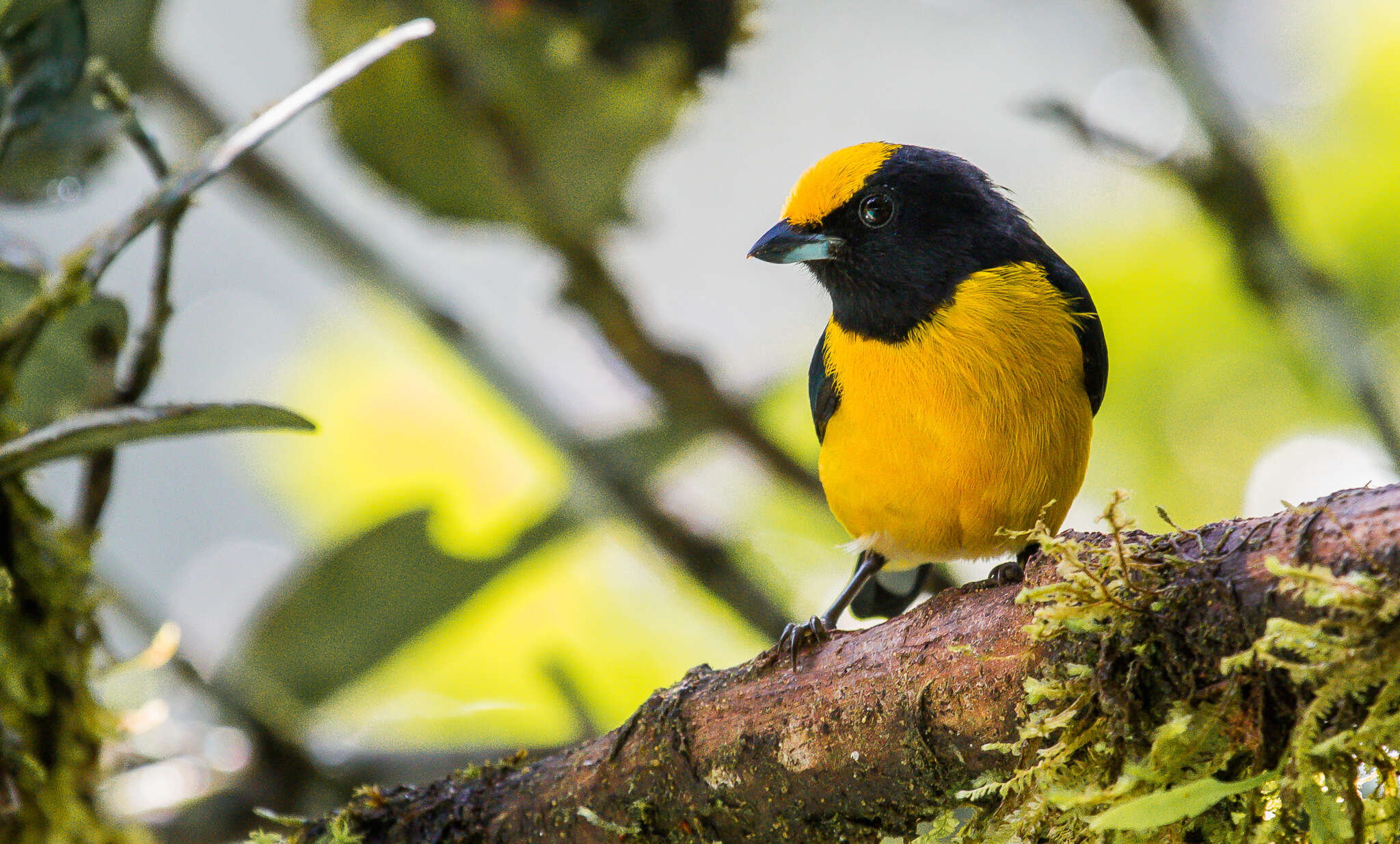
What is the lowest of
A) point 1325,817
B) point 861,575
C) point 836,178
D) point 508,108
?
point 1325,817

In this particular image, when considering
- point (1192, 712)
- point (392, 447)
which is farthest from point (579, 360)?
point (1192, 712)

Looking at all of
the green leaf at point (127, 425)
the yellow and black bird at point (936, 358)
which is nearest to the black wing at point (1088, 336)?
the yellow and black bird at point (936, 358)

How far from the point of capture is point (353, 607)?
90.0 inches

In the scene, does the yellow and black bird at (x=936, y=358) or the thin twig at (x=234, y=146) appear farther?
the yellow and black bird at (x=936, y=358)

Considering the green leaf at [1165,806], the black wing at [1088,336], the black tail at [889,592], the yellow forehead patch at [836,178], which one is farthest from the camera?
the black tail at [889,592]

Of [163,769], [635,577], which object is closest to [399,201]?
[163,769]

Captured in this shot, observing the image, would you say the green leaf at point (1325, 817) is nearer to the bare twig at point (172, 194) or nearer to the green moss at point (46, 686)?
the bare twig at point (172, 194)

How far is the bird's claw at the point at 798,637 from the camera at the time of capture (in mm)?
1267

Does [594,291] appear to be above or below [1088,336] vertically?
above

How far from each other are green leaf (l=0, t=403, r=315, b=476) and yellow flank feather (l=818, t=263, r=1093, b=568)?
84 cm

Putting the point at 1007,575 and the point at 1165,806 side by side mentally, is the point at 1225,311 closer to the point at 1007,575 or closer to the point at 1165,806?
the point at 1007,575

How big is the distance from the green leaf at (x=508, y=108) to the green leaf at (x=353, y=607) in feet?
2.22

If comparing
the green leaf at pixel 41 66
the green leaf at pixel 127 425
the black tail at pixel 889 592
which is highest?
the green leaf at pixel 41 66

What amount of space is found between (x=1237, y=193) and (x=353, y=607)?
72.8 inches
